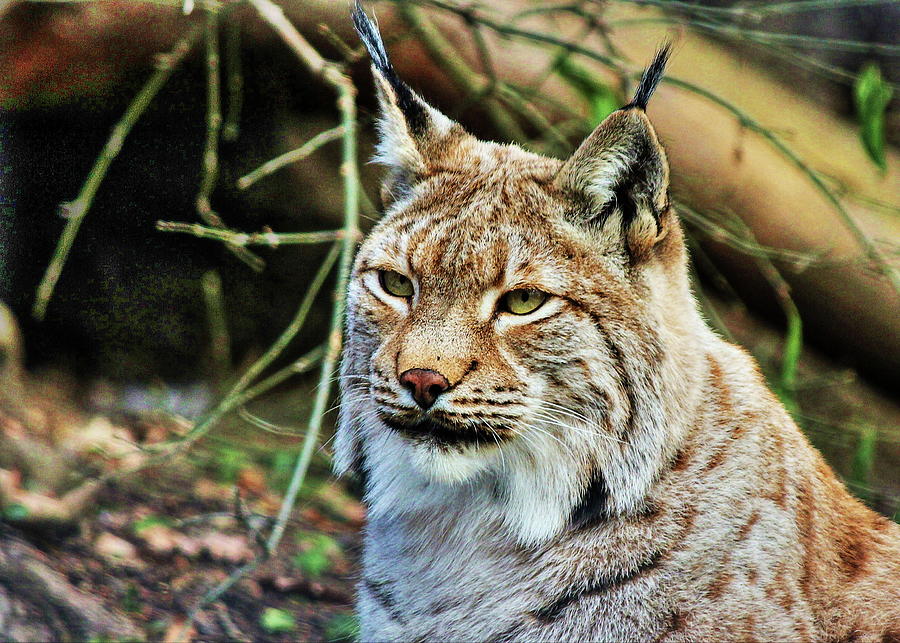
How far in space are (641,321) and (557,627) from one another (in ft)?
3.30

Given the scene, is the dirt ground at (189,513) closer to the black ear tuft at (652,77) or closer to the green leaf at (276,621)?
the green leaf at (276,621)

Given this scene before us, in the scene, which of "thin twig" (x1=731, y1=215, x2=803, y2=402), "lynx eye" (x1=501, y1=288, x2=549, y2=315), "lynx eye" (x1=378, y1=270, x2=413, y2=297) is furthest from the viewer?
"thin twig" (x1=731, y1=215, x2=803, y2=402)

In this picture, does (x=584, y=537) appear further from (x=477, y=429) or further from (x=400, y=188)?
(x=400, y=188)

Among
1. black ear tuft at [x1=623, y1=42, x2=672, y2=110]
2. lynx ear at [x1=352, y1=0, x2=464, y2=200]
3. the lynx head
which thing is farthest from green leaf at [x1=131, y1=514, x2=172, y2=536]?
black ear tuft at [x1=623, y1=42, x2=672, y2=110]

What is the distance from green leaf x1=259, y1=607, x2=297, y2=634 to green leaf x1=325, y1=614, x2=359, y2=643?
17 centimetres

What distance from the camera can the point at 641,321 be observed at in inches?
114

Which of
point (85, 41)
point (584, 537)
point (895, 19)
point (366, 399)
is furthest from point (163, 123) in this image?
point (895, 19)

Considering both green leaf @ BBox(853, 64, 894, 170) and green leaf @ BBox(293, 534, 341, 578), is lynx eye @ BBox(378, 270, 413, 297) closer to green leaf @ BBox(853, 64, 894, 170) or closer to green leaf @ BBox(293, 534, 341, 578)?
green leaf @ BBox(293, 534, 341, 578)

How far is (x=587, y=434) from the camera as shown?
2881mm

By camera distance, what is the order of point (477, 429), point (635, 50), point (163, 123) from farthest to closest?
point (635, 50)
point (163, 123)
point (477, 429)

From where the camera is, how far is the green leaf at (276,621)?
4281mm

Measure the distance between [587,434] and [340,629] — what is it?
6.81 feet

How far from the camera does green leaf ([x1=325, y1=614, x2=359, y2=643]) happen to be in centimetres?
402

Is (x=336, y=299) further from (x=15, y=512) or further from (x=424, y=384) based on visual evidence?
(x=15, y=512)
